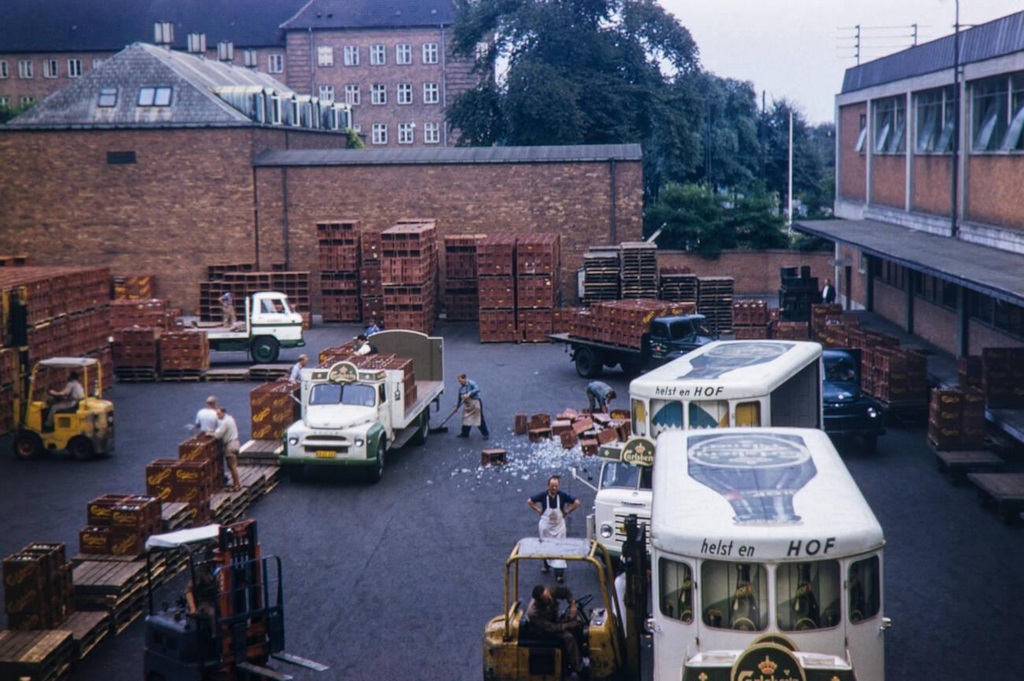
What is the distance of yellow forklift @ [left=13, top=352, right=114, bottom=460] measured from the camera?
80.7 feet

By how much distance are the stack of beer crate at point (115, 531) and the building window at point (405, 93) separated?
8169 cm

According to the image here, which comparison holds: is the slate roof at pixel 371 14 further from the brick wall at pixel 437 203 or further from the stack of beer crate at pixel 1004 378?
the stack of beer crate at pixel 1004 378

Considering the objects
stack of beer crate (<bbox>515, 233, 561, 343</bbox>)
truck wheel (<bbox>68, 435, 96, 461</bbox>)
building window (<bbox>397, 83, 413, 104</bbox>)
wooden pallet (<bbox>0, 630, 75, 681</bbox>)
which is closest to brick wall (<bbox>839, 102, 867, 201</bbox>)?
stack of beer crate (<bbox>515, 233, 561, 343</bbox>)

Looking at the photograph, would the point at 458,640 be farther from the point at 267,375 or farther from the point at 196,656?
the point at 267,375

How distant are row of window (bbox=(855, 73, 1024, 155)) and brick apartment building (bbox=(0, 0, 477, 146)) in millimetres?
54484

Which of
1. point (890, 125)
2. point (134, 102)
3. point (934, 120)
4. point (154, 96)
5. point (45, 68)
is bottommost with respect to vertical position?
point (934, 120)

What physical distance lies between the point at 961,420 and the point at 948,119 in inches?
539

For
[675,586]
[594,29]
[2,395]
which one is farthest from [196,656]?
[594,29]

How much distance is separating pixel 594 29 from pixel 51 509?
4693cm

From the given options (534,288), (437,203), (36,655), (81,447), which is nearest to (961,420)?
(36,655)

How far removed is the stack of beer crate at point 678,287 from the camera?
40375 millimetres

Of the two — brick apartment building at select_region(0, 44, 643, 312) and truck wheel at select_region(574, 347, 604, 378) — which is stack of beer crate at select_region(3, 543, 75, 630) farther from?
brick apartment building at select_region(0, 44, 643, 312)

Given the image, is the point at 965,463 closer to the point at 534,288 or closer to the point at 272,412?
the point at 272,412

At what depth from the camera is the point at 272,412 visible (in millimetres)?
24156
